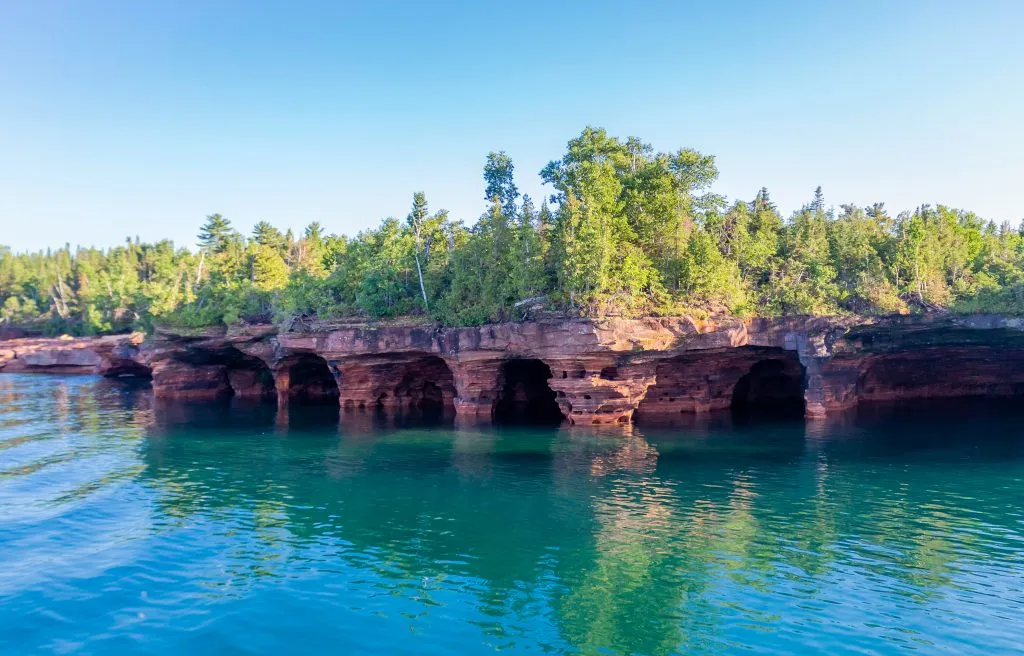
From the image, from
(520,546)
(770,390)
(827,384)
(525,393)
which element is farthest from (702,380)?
(520,546)

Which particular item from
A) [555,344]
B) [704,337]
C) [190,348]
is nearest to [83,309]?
[190,348]

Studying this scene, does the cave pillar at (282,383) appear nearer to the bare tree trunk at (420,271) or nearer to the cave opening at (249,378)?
the cave opening at (249,378)

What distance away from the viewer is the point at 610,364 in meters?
38.8

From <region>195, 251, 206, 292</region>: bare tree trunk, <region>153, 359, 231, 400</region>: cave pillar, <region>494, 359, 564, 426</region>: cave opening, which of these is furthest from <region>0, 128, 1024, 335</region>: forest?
<region>195, 251, 206, 292</region>: bare tree trunk

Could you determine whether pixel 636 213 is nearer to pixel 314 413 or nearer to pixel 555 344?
pixel 555 344

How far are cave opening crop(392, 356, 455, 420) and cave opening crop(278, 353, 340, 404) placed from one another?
6971mm

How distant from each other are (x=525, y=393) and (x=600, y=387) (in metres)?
14.8

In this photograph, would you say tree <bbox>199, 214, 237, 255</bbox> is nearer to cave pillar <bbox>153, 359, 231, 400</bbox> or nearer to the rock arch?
cave pillar <bbox>153, 359, 231, 400</bbox>

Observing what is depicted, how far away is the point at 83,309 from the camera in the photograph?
100312 mm

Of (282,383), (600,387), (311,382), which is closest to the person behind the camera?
(600,387)

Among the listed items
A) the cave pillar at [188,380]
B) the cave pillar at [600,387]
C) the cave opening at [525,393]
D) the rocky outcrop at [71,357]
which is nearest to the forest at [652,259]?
the cave pillar at [600,387]

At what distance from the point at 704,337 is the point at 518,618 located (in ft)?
87.0

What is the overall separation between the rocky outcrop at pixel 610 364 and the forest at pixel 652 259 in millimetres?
1362

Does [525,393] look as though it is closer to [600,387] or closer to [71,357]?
[600,387]
